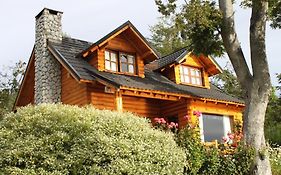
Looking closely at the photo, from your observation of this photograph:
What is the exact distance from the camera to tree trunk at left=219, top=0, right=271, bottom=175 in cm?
1423

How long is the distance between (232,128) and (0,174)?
592 inches

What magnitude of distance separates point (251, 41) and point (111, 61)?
641 centimetres

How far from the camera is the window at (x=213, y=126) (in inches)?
796

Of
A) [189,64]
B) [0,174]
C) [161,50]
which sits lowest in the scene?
[0,174]

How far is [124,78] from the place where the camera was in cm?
1770

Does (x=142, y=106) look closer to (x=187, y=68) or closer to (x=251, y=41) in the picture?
(x=187, y=68)

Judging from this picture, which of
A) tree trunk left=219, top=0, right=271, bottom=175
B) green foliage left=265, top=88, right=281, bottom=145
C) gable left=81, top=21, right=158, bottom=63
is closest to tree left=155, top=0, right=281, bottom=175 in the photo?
tree trunk left=219, top=0, right=271, bottom=175

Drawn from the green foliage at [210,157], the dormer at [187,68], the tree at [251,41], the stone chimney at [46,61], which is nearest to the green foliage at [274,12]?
the tree at [251,41]

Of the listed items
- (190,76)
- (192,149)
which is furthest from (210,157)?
(190,76)

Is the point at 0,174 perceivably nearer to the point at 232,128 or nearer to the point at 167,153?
the point at 167,153

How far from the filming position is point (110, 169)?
8.57 metres

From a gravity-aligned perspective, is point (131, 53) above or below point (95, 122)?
above

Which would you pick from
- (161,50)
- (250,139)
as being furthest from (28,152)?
A: (161,50)

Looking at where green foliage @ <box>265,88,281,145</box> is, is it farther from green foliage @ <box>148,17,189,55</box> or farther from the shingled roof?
green foliage @ <box>148,17,189,55</box>
